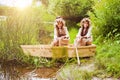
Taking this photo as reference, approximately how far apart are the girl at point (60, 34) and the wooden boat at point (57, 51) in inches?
12.4

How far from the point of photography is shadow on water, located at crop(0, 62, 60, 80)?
7.79 m

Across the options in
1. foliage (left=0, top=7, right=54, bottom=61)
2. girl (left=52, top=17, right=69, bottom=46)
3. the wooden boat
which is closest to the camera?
the wooden boat

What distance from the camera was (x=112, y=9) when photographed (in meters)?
10.2

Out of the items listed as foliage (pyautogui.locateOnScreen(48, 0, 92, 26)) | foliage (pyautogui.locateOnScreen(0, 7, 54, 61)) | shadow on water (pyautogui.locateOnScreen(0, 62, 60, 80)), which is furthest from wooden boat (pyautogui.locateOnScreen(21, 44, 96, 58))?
foliage (pyautogui.locateOnScreen(48, 0, 92, 26))

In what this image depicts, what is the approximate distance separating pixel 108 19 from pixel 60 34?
72.6 inches

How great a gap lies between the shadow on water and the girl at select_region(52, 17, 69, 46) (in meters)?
0.93

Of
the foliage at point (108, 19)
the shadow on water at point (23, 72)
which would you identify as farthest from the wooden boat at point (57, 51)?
the foliage at point (108, 19)

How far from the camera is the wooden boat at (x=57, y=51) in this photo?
28.9 feet

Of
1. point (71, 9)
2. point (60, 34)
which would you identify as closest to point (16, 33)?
point (60, 34)

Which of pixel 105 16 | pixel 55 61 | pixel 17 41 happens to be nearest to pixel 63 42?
pixel 55 61

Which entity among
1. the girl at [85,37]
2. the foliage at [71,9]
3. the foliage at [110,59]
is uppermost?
the foliage at [71,9]

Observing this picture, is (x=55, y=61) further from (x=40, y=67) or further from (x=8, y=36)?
(x=8, y=36)

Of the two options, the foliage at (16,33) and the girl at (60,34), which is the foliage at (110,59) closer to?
the girl at (60,34)

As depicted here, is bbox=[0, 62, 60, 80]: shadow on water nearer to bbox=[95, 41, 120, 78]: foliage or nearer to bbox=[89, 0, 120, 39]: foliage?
bbox=[95, 41, 120, 78]: foliage
